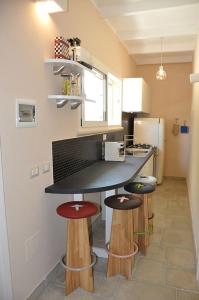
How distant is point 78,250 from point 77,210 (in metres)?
0.34

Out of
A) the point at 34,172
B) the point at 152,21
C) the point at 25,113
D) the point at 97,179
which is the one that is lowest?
the point at 97,179

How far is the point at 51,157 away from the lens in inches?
77.5

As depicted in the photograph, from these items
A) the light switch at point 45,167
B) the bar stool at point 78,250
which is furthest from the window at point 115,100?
the bar stool at point 78,250

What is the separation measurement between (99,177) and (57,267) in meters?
0.89

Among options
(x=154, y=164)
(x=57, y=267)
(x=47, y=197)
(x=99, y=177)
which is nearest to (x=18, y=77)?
(x=47, y=197)

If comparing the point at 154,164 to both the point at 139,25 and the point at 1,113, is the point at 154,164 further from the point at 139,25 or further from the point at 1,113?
the point at 1,113

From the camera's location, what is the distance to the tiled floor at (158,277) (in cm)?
188

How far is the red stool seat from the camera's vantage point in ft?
5.78

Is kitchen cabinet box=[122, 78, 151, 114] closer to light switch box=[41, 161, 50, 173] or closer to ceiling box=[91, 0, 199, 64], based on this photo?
ceiling box=[91, 0, 199, 64]

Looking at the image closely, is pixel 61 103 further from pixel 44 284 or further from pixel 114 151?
pixel 44 284

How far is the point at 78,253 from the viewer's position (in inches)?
→ 74.7

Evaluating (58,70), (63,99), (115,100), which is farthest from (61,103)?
(115,100)

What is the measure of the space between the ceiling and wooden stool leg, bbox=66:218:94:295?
2.35 metres

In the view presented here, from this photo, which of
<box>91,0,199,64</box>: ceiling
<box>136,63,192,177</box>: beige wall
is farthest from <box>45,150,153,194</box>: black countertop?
<box>136,63,192,177</box>: beige wall
